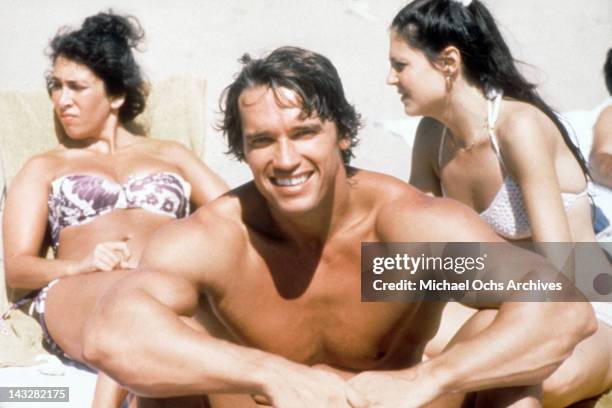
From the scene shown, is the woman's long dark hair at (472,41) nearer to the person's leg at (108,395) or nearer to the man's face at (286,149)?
the man's face at (286,149)

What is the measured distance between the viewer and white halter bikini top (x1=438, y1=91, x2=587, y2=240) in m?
2.17

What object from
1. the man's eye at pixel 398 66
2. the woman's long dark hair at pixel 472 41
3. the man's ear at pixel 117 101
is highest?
the woman's long dark hair at pixel 472 41

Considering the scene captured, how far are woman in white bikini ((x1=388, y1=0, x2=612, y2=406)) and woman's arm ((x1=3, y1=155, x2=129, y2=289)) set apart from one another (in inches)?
34.2

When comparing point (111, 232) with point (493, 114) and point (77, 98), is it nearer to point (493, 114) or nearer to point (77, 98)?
point (77, 98)

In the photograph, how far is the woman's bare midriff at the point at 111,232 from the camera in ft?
8.34

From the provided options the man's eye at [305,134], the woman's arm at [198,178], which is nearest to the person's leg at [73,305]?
the woman's arm at [198,178]

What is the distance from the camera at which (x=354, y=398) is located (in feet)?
4.85

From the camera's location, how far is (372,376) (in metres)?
1.54

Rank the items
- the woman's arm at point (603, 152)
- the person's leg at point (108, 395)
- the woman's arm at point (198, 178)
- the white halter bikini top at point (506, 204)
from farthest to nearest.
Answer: the woman's arm at point (198, 178), the woman's arm at point (603, 152), the white halter bikini top at point (506, 204), the person's leg at point (108, 395)

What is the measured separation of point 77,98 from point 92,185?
31 cm

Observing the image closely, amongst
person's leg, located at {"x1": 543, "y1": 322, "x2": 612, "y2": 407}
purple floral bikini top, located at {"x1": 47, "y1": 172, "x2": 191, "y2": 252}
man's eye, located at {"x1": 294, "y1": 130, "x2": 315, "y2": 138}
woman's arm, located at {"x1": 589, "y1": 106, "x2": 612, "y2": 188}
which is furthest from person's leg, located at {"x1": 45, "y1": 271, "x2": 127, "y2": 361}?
woman's arm, located at {"x1": 589, "y1": 106, "x2": 612, "y2": 188}

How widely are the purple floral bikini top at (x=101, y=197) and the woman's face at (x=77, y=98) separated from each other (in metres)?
0.21

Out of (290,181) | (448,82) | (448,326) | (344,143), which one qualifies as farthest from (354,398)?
(448,82)

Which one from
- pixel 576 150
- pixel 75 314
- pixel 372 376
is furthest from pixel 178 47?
pixel 372 376
